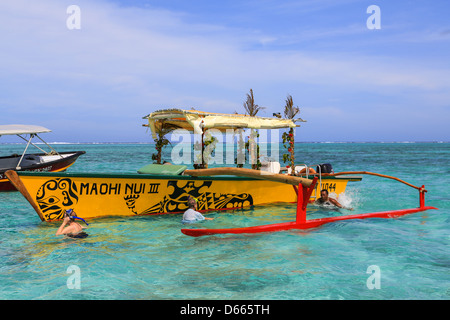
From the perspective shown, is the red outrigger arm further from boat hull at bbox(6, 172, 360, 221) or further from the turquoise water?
boat hull at bbox(6, 172, 360, 221)

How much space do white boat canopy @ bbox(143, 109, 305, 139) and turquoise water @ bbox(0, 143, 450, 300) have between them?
9.06ft

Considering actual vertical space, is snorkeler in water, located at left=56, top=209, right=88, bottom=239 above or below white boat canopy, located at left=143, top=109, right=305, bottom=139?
below

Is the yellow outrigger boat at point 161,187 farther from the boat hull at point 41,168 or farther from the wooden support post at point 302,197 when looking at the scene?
the boat hull at point 41,168

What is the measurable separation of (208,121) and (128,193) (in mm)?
3033

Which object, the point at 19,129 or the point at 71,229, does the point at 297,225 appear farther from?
the point at 19,129

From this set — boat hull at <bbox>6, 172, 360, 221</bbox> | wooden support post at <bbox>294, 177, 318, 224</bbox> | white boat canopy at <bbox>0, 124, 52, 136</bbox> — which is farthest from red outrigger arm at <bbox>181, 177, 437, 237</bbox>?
white boat canopy at <bbox>0, 124, 52, 136</bbox>

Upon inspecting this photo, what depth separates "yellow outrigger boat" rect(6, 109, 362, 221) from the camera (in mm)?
9461

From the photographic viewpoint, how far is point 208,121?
431 inches

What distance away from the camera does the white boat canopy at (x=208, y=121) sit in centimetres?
1072

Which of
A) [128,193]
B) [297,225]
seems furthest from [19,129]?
[297,225]

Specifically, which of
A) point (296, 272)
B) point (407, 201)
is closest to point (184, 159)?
point (296, 272)

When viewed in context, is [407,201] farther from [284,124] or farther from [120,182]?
[120,182]

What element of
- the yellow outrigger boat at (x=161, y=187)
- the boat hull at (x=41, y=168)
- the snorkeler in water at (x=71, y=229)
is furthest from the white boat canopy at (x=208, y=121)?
the boat hull at (x=41, y=168)

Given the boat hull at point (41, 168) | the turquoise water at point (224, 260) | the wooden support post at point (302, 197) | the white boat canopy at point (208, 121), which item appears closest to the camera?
the turquoise water at point (224, 260)
